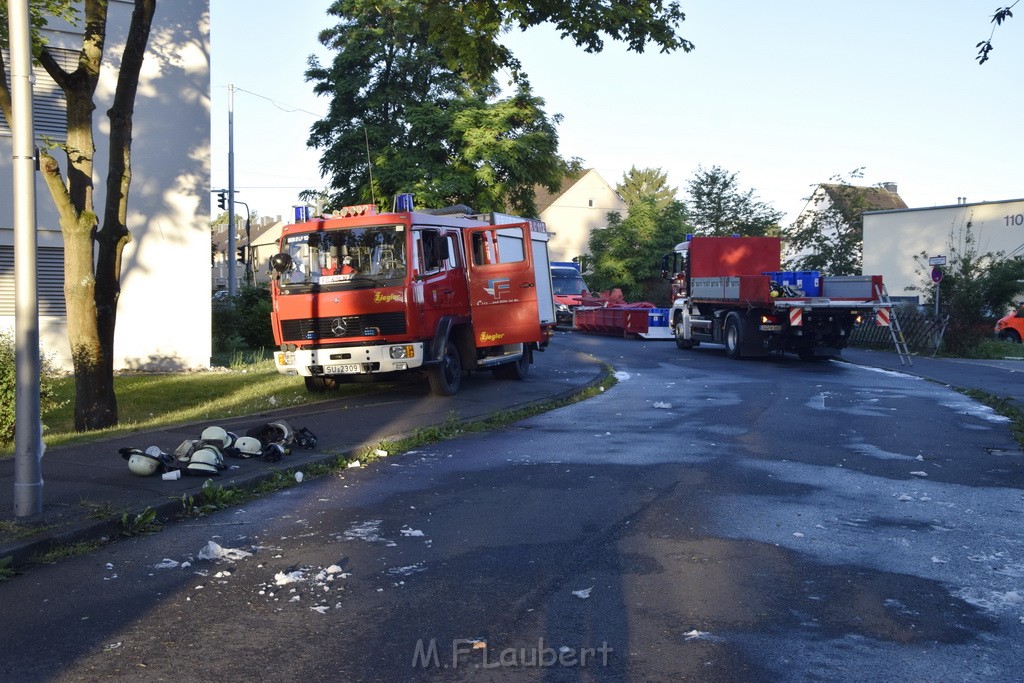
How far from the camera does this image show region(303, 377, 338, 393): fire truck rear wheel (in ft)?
54.2

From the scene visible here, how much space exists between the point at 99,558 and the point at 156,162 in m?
16.4

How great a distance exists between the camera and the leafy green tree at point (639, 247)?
5516cm

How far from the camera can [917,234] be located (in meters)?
43.0

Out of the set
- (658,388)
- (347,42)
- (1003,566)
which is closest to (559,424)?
(658,388)

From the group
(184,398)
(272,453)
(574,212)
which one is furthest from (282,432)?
(574,212)

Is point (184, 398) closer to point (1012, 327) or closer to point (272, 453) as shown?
point (272, 453)

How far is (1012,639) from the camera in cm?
482

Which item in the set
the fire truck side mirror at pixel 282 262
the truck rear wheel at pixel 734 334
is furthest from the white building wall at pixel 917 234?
the fire truck side mirror at pixel 282 262

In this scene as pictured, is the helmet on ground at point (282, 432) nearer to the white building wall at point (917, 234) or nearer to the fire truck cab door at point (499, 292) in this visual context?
the fire truck cab door at point (499, 292)

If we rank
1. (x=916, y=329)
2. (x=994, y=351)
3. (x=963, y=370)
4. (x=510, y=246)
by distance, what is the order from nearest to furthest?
(x=510, y=246) → (x=963, y=370) → (x=994, y=351) → (x=916, y=329)

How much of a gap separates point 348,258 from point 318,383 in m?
2.43

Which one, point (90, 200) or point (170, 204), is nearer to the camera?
point (90, 200)

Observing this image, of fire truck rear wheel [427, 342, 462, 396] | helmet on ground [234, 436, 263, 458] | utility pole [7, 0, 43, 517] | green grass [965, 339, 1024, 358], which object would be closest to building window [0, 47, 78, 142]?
fire truck rear wheel [427, 342, 462, 396]

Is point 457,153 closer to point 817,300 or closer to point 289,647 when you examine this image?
point 817,300
